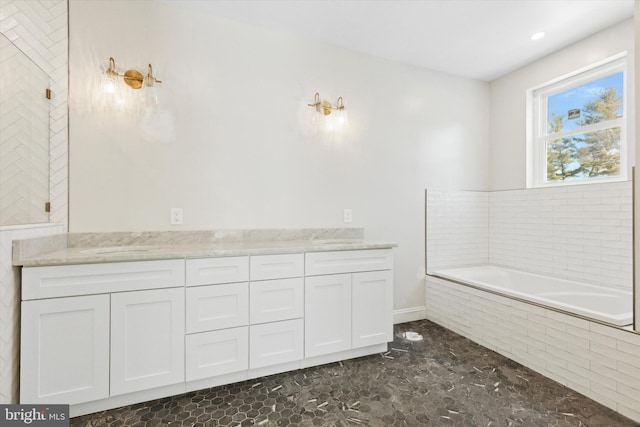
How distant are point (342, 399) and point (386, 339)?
684 mm

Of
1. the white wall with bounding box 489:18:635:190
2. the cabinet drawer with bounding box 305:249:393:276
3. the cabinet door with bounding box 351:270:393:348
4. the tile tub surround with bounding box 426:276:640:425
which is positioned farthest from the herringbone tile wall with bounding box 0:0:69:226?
the white wall with bounding box 489:18:635:190

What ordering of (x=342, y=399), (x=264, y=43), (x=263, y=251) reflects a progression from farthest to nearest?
(x=264, y=43) → (x=263, y=251) → (x=342, y=399)

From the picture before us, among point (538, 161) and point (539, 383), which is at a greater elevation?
point (538, 161)

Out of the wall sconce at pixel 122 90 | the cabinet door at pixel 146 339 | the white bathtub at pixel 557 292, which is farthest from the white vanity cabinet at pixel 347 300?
the wall sconce at pixel 122 90

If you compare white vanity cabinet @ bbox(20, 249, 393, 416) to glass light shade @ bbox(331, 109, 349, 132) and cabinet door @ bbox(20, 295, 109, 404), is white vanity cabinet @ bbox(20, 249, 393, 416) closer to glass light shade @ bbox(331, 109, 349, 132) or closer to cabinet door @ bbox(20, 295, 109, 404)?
cabinet door @ bbox(20, 295, 109, 404)

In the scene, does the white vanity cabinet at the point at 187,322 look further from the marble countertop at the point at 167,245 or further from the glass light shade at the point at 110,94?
the glass light shade at the point at 110,94

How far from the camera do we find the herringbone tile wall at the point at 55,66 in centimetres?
188

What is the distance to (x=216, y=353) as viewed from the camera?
185 cm

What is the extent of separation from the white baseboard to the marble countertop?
3.01ft

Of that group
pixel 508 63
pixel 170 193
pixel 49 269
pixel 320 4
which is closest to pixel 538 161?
pixel 508 63

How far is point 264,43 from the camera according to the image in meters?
2.50

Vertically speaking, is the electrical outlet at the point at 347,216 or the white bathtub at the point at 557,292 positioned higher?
the electrical outlet at the point at 347,216

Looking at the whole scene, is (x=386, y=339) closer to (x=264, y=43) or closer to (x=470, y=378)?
(x=470, y=378)

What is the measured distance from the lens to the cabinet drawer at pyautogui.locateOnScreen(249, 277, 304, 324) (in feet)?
6.40
